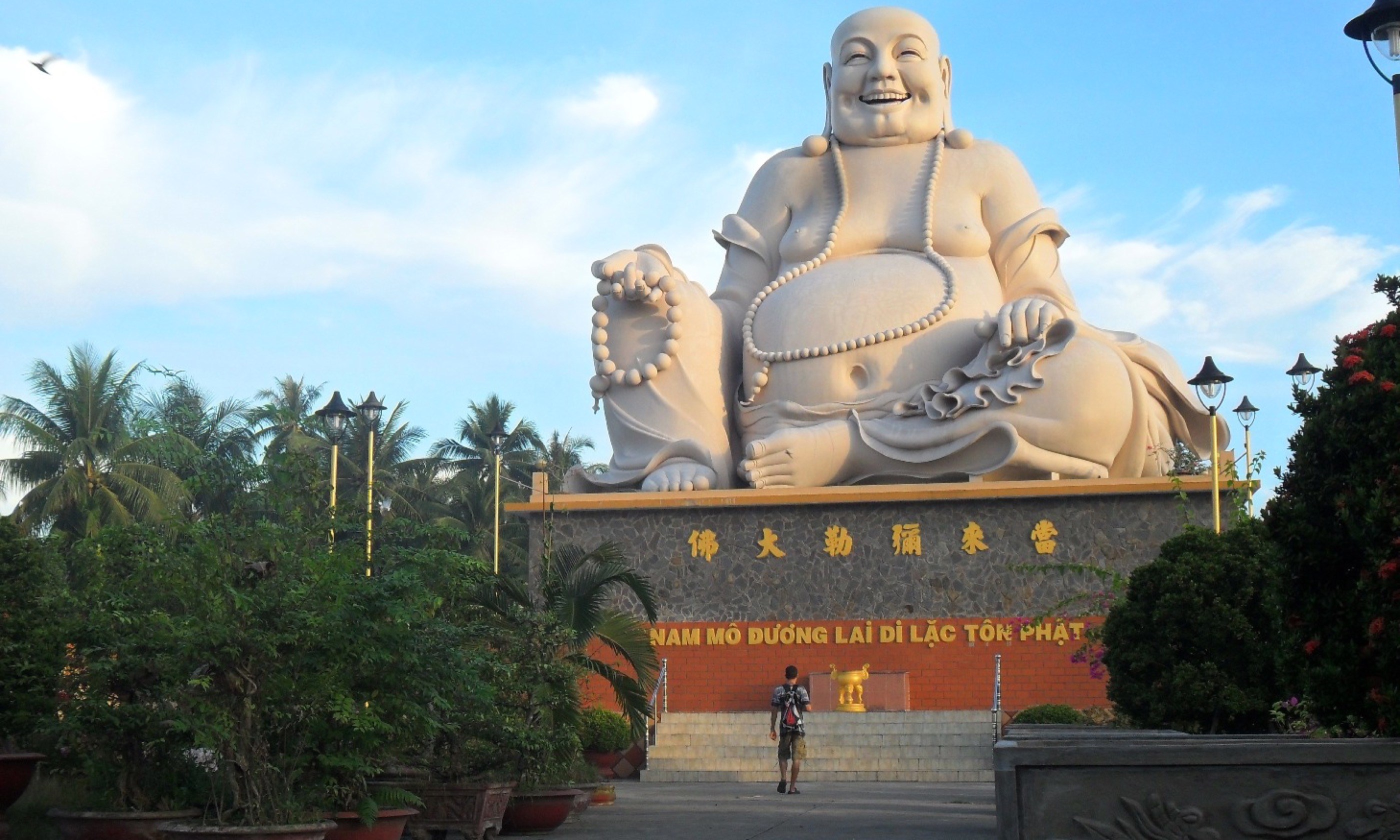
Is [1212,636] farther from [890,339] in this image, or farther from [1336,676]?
[890,339]

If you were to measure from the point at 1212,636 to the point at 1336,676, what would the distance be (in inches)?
168

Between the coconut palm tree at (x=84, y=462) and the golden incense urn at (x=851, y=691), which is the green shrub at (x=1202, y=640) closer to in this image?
the golden incense urn at (x=851, y=691)

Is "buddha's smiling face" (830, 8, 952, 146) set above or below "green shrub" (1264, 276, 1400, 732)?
above

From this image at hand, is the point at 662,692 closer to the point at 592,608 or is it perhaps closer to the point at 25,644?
the point at 592,608

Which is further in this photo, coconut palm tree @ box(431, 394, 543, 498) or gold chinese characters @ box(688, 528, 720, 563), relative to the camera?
coconut palm tree @ box(431, 394, 543, 498)

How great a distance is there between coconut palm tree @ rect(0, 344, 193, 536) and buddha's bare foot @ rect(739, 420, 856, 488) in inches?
304

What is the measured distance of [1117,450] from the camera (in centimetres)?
1379

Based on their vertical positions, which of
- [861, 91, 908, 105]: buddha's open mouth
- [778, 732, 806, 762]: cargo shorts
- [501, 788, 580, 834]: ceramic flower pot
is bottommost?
[501, 788, 580, 834]: ceramic flower pot

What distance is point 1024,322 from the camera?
43.8 ft

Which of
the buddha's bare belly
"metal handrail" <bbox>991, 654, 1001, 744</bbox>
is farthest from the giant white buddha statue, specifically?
"metal handrail" <bbox>991, 654, 1001, 744</bbox>

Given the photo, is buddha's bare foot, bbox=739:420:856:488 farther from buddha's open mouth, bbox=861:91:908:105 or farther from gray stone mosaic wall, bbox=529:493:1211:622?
buddha's open mouth, bbox=861:91:908:105

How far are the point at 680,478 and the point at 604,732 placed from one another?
2630mm

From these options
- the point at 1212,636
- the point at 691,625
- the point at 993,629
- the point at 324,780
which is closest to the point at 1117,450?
the point at 993,629

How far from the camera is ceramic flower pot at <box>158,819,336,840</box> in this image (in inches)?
226
